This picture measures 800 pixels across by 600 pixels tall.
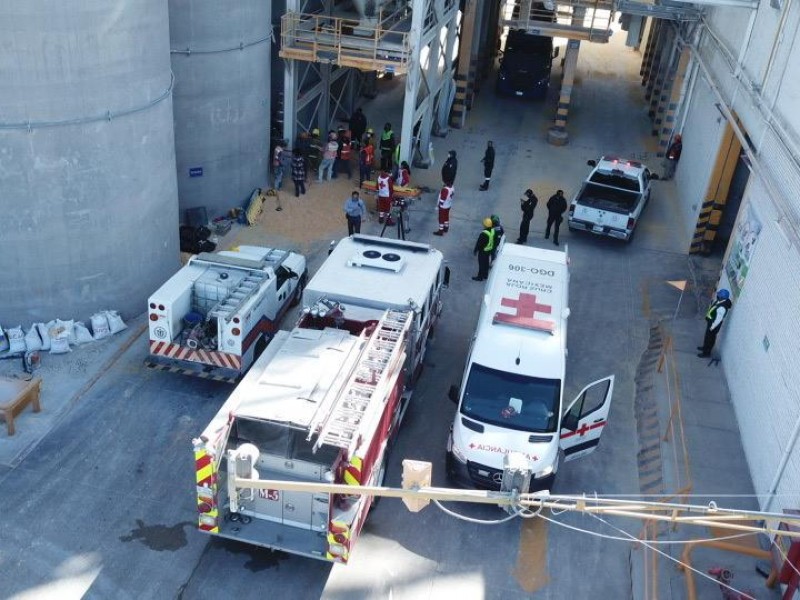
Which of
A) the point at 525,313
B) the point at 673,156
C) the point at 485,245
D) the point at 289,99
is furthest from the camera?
the point at 673,156

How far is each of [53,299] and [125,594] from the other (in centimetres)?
624

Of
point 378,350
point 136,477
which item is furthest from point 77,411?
point 378,350

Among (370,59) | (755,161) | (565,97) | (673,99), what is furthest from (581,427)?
(673,99)

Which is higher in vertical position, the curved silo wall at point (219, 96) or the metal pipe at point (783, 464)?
the curved silo wall at point (219, 96)

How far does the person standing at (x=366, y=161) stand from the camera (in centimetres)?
2191

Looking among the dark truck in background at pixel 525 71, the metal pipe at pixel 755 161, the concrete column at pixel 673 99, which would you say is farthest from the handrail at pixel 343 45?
the dark truck in background at pixel 525 71

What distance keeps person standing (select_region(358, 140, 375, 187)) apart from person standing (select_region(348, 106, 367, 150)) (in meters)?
2.42

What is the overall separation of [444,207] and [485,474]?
369 inches

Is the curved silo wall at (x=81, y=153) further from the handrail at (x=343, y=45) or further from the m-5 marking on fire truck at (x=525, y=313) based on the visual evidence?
the m-5 marking on fire truck at (x=525, y=313)

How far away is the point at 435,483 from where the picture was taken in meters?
12.5

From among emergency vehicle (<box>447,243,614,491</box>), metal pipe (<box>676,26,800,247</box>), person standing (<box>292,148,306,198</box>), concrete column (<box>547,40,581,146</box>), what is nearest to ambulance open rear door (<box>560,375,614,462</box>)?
emergency vehicle (<box>447,243,614,491</box>)

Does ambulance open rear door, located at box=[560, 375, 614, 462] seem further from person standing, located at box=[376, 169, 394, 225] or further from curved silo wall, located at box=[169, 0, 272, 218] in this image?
curved silo wall, located at box=[169, 0, 272, 218]

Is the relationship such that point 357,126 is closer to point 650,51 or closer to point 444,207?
point 444,207

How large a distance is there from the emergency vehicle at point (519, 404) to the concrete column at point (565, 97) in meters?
15.1
